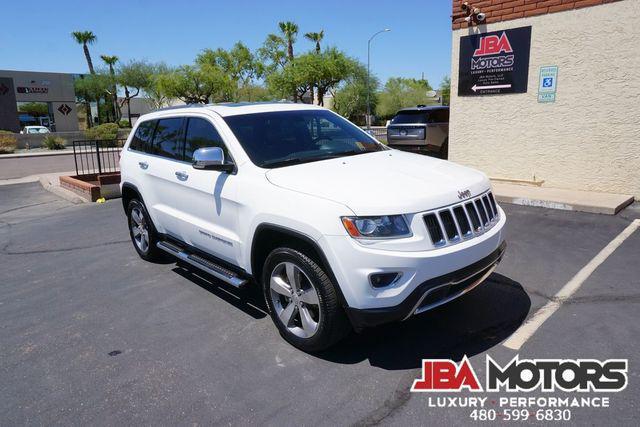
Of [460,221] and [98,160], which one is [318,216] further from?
A: [98,160]

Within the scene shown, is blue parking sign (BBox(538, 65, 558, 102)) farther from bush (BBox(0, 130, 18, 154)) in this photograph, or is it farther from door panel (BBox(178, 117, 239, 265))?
bush (BBox(0, 130, 18, 154))

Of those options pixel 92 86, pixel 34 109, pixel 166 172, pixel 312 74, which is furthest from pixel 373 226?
pixel 34 109

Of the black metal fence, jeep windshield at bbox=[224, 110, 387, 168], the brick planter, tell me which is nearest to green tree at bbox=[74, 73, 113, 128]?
the black metal fence

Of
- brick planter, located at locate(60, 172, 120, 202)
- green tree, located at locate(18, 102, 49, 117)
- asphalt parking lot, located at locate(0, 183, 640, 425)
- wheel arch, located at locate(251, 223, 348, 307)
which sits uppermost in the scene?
green tree, located at locate(18, 102, 49, 117)

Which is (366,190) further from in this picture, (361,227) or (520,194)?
(520,194)

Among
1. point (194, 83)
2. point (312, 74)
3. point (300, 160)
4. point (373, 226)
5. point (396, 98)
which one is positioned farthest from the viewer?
point (396, 98)

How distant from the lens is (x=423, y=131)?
529 inches

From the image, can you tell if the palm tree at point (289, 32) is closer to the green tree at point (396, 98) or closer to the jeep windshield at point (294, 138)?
the green tree at point (396, 98)

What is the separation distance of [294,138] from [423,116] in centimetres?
1012

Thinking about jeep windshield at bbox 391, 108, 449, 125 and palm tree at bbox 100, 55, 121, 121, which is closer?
jeep windshield at bbox 391, 108, 449, 125

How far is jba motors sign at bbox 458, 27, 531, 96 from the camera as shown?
Result: 9180mm

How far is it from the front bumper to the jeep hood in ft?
1.59

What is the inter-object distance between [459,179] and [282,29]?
174 ft

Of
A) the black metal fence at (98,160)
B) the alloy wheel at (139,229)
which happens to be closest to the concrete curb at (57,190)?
the black metal fence at (98,160)
